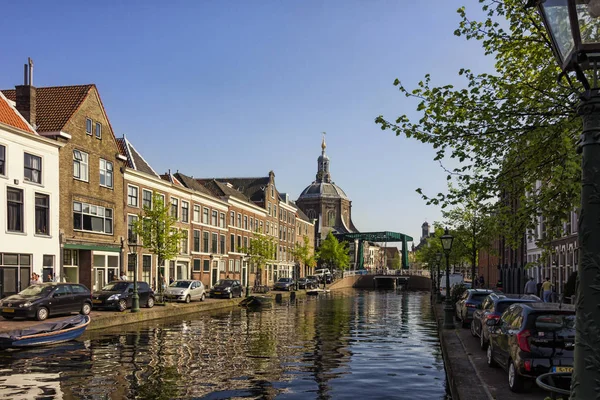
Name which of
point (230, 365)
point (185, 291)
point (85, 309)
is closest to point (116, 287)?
point (85, 309)

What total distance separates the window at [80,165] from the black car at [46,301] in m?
11.7

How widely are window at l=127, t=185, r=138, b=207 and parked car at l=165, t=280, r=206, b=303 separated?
7.76 meters

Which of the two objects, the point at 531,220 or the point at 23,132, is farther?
the point at 23,132

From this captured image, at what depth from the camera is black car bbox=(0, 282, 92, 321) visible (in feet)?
77.2

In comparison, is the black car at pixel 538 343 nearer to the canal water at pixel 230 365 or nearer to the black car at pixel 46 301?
the canal water at pixel 230 365

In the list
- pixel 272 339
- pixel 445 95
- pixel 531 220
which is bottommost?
pixel 272 339

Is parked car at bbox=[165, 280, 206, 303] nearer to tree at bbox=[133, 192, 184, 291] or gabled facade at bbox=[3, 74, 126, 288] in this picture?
tree at bbox=[133, 192, 184, 291]

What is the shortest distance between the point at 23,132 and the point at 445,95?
25007mm

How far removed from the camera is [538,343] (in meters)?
10.5

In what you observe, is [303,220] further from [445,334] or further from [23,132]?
[445,334]

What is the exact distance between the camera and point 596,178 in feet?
14.7

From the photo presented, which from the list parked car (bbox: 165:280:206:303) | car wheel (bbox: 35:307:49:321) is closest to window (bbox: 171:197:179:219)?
parked car (bbox: 165:280:206:303)

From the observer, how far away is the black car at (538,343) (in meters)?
10.4

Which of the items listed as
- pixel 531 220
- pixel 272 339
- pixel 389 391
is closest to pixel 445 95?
pixel 531 220
